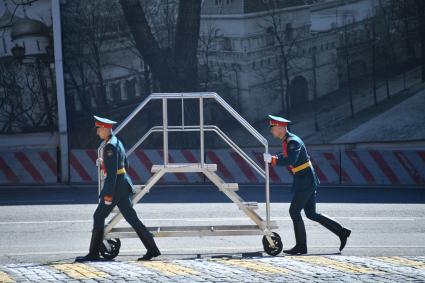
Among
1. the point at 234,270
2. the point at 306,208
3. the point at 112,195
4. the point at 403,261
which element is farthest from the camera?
the point at 306,208

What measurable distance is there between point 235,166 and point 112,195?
9.73 metres

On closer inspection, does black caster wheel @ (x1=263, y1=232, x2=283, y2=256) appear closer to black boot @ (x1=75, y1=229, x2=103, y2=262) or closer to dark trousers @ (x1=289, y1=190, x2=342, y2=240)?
dark trousers @ (x1=289, y1=190, x2=342, y2=240)

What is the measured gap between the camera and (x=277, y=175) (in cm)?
2089

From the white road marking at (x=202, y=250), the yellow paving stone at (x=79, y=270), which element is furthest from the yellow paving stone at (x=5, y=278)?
the white road marking at (x=202, y=250)

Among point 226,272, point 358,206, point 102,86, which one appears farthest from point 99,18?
point 226,272

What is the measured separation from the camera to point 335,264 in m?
10.5

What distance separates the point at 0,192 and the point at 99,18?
5020 mm

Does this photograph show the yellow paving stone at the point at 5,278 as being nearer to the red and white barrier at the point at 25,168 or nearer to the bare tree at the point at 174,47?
the red and white barrier at the point at 25,168

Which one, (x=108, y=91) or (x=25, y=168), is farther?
(x=108, y=91)

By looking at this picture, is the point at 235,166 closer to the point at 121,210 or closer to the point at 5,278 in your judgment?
the point at 121,210

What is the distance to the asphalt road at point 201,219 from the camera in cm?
1271

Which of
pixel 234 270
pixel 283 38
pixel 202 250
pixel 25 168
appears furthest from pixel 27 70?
pixel 234 270

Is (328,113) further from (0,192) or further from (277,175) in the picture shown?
(0,192)

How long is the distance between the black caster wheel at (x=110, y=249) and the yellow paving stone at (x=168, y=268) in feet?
2.95
